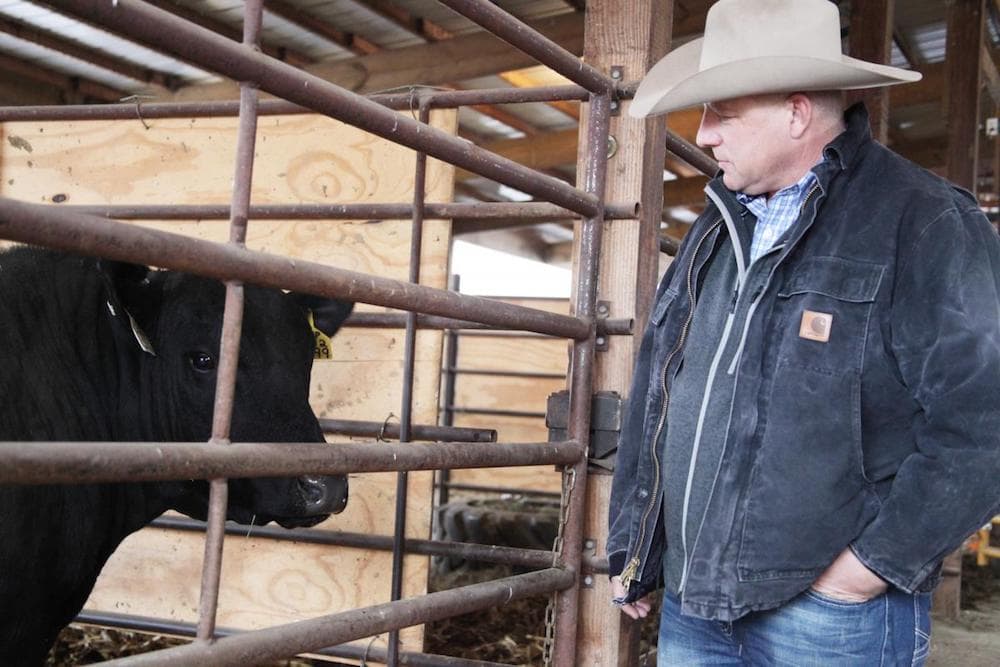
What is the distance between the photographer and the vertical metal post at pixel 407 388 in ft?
9.45

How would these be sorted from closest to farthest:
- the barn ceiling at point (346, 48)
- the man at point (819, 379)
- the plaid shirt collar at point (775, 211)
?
the man at point (819, 379) → the plaid shirt collar at point (775, 211) → the barn ceiling at point (346, 48)

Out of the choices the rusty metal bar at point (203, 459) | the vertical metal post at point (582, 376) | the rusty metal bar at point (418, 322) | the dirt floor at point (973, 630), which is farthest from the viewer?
the dirt floor at point (973, 630)

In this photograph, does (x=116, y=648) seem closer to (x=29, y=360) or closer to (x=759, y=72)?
(x=29, y=360)

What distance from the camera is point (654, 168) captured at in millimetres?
2830

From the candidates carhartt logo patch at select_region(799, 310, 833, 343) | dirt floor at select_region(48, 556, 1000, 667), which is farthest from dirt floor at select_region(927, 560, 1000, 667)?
carhartt logo patch at select_region(799, 310, 833, 343)

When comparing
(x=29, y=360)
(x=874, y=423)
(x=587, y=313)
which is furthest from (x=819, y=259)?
(x=29, y=360)

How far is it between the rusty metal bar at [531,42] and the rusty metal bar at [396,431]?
3.19 feet

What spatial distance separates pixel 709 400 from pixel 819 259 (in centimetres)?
32

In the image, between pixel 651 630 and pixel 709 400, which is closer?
pixel 709 400

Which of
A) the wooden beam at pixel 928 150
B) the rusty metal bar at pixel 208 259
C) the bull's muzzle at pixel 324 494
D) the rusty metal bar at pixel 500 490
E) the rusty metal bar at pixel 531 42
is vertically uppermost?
the wooden beam at pixel 928 150

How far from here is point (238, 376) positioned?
2.60 m

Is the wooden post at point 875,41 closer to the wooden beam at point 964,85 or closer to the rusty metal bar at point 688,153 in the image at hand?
the wooden beam at point 964,85

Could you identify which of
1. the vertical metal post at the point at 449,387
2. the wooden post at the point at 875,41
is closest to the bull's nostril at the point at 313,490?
the wooden post at the point at 875,41

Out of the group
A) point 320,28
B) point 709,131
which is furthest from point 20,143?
point 320,28
